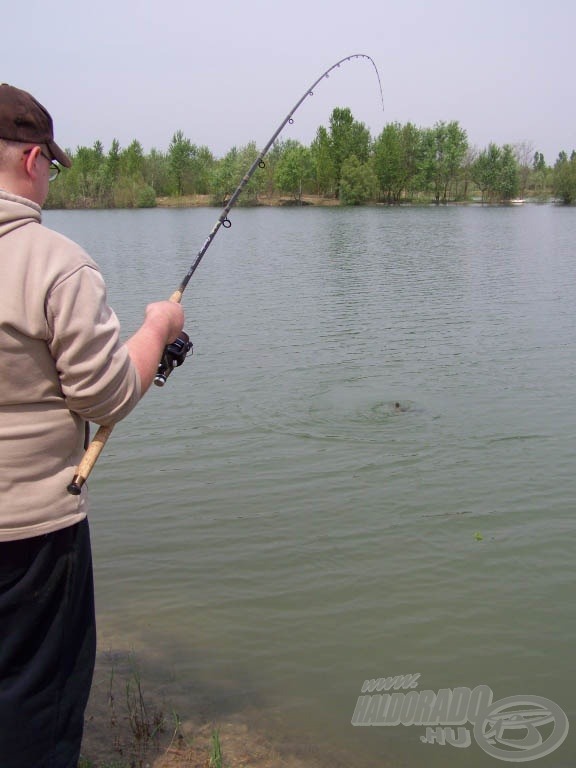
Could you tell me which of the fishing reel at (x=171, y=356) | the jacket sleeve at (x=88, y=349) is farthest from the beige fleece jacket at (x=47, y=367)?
the fishing reel at (x=171, y=356)

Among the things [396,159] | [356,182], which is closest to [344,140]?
[396,159]

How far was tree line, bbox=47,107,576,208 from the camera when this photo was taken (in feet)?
327

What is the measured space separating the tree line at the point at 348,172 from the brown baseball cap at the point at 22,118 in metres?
96.0

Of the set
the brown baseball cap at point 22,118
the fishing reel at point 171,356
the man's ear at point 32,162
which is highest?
the brown baseball cap at point 22,118

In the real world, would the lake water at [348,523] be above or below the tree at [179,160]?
below

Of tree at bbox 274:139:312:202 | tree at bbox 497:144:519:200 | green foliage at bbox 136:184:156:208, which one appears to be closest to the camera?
green foliage at bbox 136:184:156:208

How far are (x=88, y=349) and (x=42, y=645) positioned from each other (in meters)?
0.98

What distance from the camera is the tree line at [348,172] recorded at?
9969cm

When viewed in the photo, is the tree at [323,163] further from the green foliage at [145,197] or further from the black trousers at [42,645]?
the black trousers at [42,645]

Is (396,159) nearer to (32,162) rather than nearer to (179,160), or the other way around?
(179,160)

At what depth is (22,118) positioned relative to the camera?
2.19 metres

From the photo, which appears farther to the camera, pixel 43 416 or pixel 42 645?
pixel 42 645

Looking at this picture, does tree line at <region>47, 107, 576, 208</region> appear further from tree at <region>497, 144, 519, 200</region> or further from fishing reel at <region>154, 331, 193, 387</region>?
fishing reel at <region>154, 331, 193, 387</region>

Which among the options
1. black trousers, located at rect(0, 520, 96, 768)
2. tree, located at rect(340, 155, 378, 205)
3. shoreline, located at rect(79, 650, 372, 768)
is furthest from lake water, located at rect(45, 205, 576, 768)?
tree, located at rect(340, 155, 378, 205)
